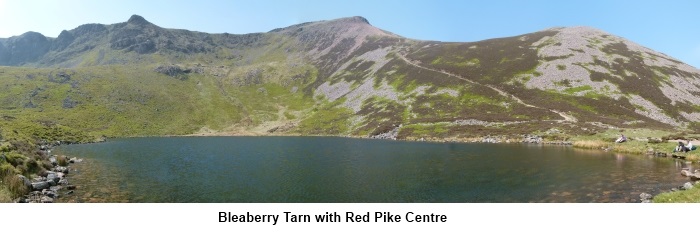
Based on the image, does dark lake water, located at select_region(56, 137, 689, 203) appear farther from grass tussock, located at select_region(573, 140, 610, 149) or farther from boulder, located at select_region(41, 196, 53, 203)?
grass tussock, located at select_region(573, 140, 610, 149)

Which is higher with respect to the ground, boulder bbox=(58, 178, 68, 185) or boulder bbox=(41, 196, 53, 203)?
boulder bbox=(41, 196, 53, 203)

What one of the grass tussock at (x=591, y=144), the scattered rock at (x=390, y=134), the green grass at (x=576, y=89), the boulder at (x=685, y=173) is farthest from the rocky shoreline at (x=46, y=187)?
the green grass at (x=576, y=89)

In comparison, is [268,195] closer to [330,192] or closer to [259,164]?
[330,192]

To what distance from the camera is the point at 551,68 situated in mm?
144500

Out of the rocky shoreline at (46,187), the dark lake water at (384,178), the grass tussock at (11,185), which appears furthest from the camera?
the dark lake water at (384,178)

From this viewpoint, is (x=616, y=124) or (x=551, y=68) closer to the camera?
(x=616, y=124)

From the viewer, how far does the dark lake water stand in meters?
34.7

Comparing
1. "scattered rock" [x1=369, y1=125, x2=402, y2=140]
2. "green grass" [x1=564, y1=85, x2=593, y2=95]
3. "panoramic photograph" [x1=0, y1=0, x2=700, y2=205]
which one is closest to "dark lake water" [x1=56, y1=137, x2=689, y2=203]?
"panoramic photograph" [x1=0, y1=0, x2=700, y2=205]

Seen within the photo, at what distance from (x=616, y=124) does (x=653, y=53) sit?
344 feet

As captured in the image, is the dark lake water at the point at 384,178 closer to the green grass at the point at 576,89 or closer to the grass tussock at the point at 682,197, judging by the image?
the grass tussock at the point at 682,197

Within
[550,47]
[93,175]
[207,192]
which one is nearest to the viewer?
[207,192]

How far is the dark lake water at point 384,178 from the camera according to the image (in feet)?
114

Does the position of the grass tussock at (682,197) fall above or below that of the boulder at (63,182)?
above

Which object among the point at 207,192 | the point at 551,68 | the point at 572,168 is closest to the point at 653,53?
the point at 551,68
